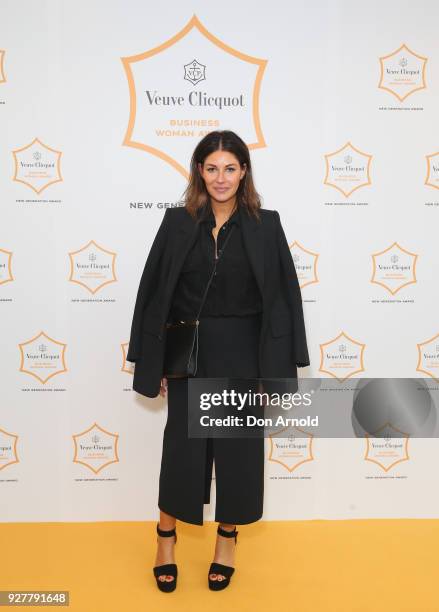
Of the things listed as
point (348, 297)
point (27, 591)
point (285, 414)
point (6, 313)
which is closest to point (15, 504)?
point (27, 591)

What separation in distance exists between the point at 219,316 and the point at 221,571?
1056 mm

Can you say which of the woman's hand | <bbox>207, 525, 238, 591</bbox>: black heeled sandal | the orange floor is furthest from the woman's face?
the orange floor

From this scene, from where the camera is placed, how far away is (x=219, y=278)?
2193mm

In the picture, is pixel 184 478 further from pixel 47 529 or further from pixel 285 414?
pixel 47 529

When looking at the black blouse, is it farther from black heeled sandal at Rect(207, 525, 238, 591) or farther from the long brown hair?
black heeled sandal at Rect(207, 525, 238, 591)

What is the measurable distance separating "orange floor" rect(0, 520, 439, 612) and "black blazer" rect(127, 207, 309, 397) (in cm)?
82

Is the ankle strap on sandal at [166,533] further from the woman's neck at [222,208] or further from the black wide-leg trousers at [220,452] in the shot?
the woman's neck at [222,208]

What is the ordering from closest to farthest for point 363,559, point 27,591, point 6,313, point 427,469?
point 27,591 → point 363,559 → point 6,313 → point 427,469

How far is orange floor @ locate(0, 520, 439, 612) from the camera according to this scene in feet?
7.26

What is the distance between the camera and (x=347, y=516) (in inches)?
113

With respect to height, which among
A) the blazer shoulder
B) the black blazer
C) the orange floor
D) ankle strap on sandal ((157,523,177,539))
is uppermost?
the blazer shoulder

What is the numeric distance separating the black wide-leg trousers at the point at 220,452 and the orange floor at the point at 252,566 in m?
0.32

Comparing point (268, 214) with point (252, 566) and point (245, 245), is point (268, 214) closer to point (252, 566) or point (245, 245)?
point (245, 245)

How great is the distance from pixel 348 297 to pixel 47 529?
1884 mm
